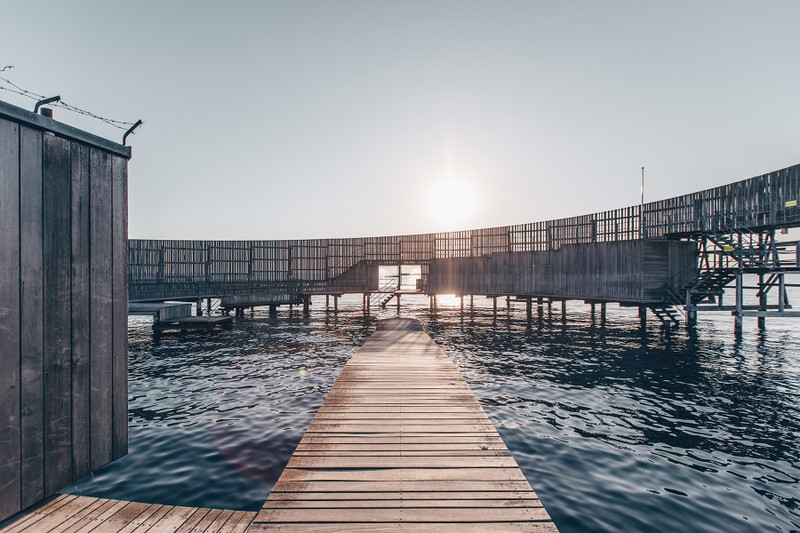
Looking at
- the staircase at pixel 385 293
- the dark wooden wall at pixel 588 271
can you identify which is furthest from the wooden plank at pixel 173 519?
the staircase at pixel 385 293

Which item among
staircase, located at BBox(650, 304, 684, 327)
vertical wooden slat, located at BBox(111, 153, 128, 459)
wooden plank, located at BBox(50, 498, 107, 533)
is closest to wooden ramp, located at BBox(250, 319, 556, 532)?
wooden plank, located at BBox(50, 498, 107, 533)

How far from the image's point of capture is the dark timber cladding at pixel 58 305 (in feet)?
16.2

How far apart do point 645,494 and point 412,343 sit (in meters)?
10.2

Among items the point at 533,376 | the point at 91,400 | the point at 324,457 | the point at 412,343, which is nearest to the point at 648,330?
the point at 533,376

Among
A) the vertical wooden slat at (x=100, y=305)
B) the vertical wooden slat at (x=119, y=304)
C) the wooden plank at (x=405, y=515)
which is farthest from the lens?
the vertical wooden slat at (x=119, y=304)

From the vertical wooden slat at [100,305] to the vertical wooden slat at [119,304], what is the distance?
0.31 ft

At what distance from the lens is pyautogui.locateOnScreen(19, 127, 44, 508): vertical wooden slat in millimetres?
5078

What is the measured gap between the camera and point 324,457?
6.05m

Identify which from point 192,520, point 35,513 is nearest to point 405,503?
point 192,520

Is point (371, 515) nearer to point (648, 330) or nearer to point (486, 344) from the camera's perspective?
point (486, 344)

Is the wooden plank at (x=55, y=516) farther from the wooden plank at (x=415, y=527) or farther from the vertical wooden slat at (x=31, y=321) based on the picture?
the wooden plank at (x=415, y=527)

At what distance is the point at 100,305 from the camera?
20.6 ft

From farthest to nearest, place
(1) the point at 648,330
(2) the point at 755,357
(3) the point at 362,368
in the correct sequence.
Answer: (1) the point at 648,330, (2) the point at 755,357, (3) the point at 362,368

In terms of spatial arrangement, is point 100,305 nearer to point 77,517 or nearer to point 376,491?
point 77,517
